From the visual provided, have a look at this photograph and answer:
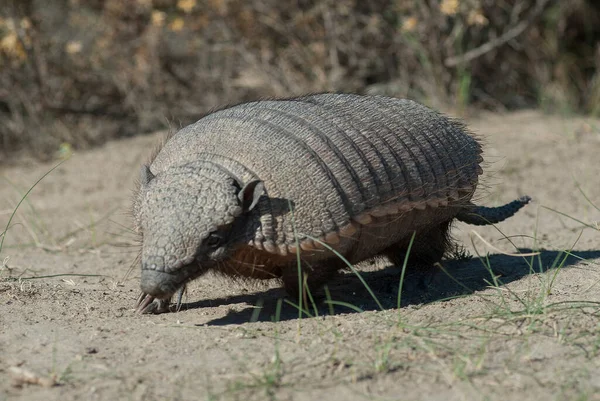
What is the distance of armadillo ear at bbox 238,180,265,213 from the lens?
3.98 m

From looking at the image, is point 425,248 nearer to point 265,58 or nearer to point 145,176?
point 145,176

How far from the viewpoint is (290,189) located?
13.5 ft

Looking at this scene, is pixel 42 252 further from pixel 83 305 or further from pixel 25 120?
pixel 25 120

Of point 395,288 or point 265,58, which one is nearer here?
point 395,288

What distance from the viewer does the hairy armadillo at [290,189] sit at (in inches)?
157

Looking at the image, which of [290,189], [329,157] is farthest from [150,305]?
[329,157]

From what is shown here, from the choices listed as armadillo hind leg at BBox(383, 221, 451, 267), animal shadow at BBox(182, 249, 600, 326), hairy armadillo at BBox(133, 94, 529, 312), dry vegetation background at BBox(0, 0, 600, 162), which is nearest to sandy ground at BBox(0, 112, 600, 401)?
animal shadow at BBox(182, 249, 600, 326)

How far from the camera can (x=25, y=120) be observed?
1098 cm

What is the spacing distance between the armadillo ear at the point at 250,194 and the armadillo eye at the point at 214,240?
0.62 ft

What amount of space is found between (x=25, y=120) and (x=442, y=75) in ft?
18.3

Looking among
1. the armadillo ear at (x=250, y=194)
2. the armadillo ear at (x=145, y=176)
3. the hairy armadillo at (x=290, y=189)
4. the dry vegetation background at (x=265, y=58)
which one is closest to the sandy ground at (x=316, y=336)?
the hairy armadillo at (x=290, y=189)

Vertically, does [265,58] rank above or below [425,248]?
above

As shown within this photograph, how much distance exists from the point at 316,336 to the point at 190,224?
0.81 metres

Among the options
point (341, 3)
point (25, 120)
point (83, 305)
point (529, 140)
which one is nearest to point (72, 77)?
point (25, 120)
